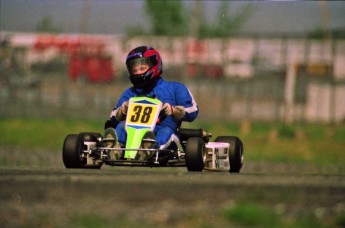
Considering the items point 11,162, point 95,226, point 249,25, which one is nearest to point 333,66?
point 249,25

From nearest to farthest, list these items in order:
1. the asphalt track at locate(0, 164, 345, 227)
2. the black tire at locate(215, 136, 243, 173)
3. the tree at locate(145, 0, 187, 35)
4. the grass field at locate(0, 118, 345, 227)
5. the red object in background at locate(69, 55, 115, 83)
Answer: the grass field at locate(0, 118, 345, 227)
the asphalt track at locate(0, 164, 345, 227)
the black tire at locate(215, 136, 243, 173)
the tree at locate(145, 0, 187, 35)
the red object in background at locate(69, 55, 115, 83)

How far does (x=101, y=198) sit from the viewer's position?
39.7ft

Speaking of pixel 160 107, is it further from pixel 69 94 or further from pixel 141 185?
pixel 69 94

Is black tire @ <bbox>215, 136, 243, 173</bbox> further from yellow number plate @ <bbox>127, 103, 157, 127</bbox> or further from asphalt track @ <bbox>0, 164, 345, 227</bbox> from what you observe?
yellow number plate @ <bbox>127, 103, 157, 127</bbox>

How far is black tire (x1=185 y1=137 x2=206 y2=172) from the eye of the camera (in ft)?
38.7

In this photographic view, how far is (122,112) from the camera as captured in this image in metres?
12.3

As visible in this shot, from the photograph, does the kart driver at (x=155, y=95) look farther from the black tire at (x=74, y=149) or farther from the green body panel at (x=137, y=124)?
the black tire at (x=74, y=149)

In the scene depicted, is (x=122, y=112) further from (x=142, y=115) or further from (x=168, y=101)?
(x=168, y=101)

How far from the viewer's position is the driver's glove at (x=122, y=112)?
1227cm

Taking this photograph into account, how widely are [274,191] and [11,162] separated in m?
6.57

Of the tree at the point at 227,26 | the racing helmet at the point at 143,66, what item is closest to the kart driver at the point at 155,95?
the racing helmet at the point at 143,66

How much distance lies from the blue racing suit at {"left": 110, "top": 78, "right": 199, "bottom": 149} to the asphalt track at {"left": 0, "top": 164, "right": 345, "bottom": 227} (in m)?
0.35

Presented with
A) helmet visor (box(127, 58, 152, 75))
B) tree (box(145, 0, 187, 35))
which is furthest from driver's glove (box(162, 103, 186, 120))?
tree (box(145, 0, 187, 35))

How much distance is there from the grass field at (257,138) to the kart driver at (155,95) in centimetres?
632
